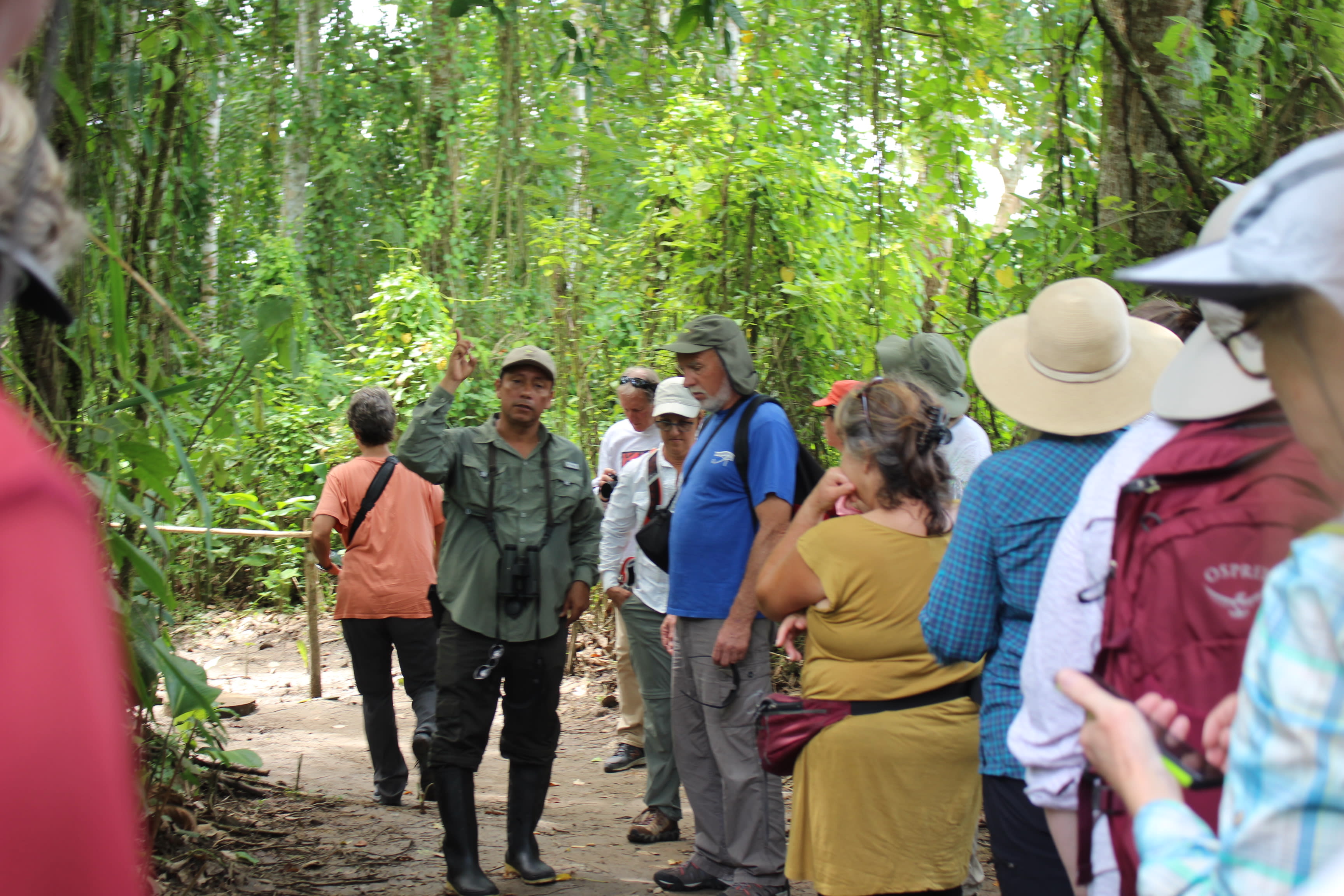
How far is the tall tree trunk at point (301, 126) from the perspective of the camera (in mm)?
13898

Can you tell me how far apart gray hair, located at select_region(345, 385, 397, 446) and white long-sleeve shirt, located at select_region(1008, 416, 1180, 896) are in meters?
4.35

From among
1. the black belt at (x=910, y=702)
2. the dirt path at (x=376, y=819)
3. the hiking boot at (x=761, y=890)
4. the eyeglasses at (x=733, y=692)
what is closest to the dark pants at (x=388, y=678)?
the dirt path at (x=376, y=819)

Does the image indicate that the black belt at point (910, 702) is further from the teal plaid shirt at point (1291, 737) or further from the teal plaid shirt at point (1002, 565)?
the teal plaid shirt at point (1291, 737)

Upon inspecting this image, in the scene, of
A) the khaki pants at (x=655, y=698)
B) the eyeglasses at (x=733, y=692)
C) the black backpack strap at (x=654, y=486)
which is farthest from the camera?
the black backpack strap at (x=654, y=486)

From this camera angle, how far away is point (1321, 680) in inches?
33.5

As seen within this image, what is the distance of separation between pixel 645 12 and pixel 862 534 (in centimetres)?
352

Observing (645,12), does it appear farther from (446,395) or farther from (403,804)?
(403,804)

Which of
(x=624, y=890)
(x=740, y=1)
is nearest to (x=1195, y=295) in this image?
(x=624, y=890)

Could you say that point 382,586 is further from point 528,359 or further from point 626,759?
point 626,759

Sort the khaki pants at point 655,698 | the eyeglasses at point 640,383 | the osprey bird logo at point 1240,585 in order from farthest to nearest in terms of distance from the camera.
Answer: the eyeglasses at point 640,383 < the khaki pants at point 655,698 < the osprey bird logo at point 1240,585

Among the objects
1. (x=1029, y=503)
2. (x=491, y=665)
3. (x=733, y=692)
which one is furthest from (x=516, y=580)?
(x=1029, y=503)

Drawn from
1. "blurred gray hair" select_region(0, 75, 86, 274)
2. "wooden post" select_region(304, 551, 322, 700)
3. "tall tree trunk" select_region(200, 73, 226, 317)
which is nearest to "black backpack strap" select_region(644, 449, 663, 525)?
"wooden post" select_region(304, 551, 322, 700)

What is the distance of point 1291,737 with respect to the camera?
2.85 ft

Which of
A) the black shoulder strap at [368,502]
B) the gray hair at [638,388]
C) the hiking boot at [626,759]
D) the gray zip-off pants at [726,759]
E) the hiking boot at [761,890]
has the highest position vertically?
the gray hair at [638,388]
